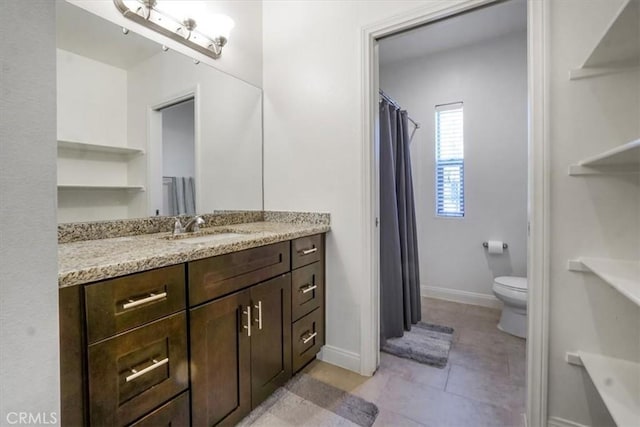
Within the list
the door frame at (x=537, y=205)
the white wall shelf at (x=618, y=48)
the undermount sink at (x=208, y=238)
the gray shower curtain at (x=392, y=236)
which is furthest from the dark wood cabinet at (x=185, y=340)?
the white wall shelf at (x=618, y=48)

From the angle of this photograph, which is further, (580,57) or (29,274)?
(580,57)

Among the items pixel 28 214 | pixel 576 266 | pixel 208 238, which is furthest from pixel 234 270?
pixel 576 266

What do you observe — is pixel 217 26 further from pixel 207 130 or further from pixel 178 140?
pixel 178 140

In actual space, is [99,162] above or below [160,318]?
above

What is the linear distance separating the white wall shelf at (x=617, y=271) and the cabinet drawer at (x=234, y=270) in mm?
1280

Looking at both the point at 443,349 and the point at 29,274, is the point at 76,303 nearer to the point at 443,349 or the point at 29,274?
the point at 29,274

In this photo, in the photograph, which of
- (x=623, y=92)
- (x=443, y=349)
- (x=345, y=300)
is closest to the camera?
(x=623, y=92)

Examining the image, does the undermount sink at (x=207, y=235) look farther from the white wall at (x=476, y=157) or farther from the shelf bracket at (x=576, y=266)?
the white wall at (x=476, y=157)

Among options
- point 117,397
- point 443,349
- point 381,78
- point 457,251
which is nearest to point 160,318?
point 117,397

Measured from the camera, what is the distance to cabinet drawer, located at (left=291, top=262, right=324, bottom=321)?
5.45ft

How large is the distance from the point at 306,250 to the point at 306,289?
0.23 meters

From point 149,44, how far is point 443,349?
2600mm

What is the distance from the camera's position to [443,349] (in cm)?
208

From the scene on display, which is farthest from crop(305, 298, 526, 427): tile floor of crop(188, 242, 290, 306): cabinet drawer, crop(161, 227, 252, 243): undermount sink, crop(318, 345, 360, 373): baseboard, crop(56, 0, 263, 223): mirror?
crop(56, 0, 263, 223): mirror
